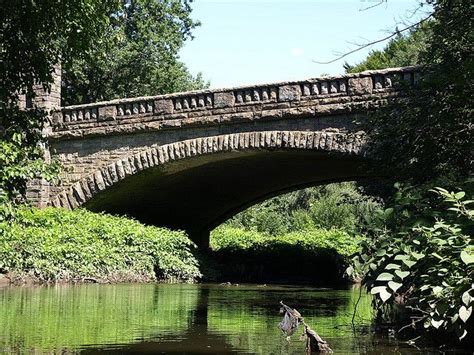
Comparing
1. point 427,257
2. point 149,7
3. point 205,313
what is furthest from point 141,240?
point 149,7

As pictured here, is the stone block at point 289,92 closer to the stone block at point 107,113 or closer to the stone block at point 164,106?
the stone block at point 164,106

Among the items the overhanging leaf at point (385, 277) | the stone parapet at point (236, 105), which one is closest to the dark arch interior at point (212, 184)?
the stone parapet at point (236, 105)

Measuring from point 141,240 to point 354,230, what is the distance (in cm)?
931

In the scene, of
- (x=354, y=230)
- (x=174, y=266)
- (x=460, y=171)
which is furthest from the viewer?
(x=174, y=266)

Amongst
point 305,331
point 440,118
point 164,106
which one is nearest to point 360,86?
point 164,106

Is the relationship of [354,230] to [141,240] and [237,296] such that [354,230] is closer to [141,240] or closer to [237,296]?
[237,296]

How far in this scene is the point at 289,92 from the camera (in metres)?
15.1

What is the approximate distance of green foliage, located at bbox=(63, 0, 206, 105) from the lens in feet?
93.1

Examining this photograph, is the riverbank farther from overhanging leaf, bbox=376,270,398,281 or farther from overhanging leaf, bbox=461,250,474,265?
overhanging leaf, bbox=461,250,474,265

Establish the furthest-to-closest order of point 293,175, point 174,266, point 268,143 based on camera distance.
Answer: point 293,175 → point 174,266 → point 268,143

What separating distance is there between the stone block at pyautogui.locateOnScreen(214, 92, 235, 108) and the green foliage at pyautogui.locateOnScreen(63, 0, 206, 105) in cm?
1255

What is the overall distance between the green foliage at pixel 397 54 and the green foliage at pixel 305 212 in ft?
16.7

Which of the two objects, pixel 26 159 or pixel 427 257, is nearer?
pixel 427 257

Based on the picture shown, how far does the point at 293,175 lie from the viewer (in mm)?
20297
